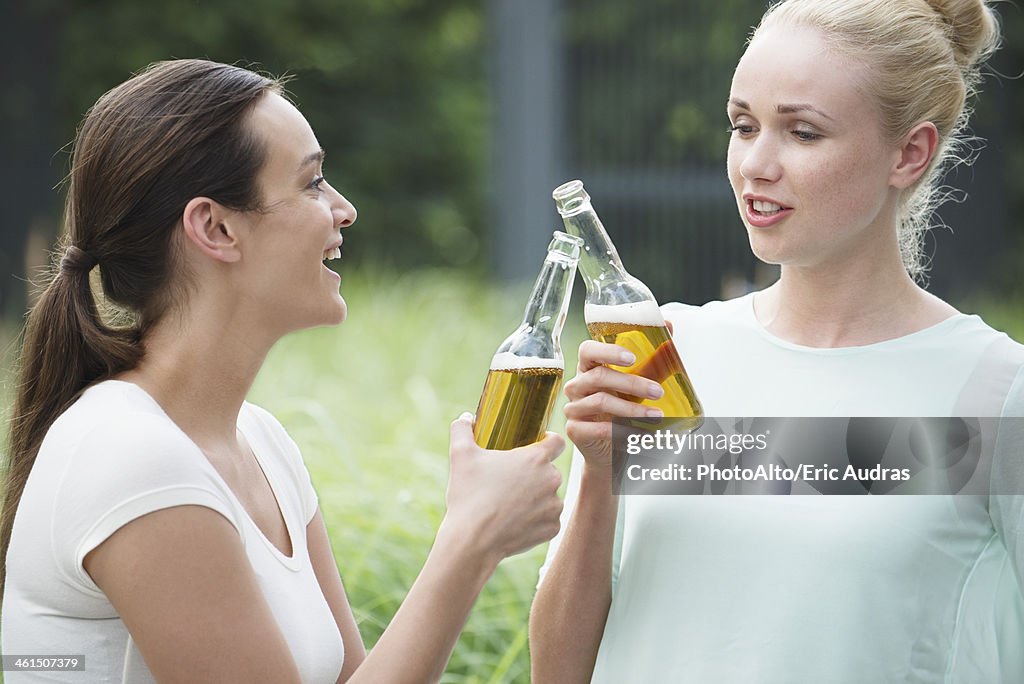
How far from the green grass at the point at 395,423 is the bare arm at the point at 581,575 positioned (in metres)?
1.14

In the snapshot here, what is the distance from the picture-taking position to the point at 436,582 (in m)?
1.78

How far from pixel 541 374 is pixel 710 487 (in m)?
0.37

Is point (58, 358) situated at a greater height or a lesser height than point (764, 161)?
lesser

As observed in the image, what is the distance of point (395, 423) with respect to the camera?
5227mm

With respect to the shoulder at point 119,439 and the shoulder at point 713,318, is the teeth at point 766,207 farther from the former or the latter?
the shoulder at point 119,439

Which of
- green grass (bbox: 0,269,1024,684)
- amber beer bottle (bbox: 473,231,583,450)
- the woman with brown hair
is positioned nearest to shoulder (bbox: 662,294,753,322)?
amber beer bottle (bbox: 473,231,583,450)

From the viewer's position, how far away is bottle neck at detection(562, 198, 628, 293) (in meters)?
1.93

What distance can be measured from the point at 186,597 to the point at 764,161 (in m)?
1.08

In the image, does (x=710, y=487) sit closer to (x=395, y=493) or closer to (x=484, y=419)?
(x=484, y=419)

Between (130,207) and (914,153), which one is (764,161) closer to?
(914,153)

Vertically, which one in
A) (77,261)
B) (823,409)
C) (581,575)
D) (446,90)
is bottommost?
(446,90)

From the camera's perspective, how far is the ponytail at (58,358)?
1.97 m

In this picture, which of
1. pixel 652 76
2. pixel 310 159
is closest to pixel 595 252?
pixel 310 159

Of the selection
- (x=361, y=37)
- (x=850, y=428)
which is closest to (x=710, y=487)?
(x=850, y=428)
